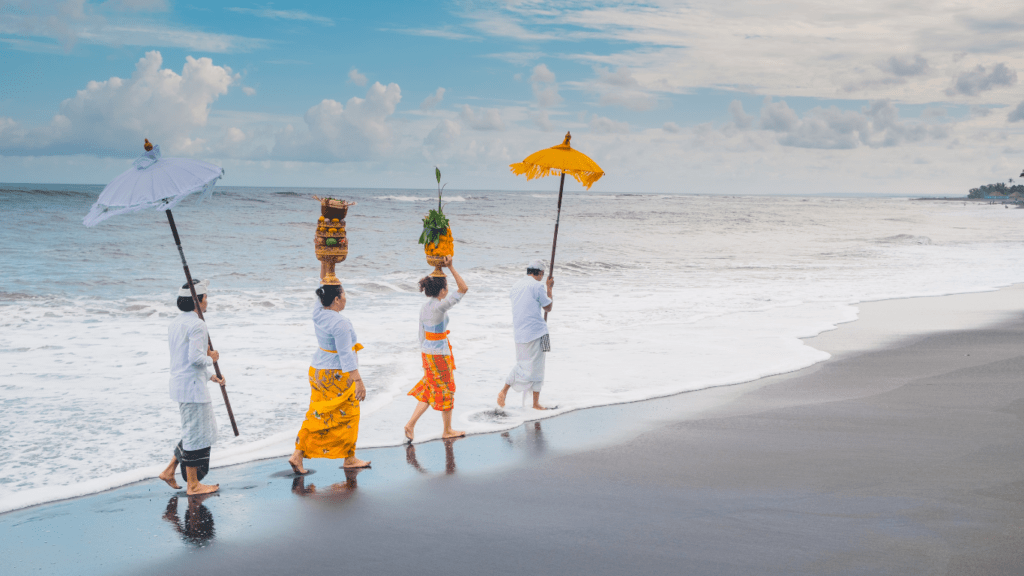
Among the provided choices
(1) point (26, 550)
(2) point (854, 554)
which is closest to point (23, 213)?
(1) point (26, 550)

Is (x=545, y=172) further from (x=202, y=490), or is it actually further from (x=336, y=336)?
(x=202, y=490)

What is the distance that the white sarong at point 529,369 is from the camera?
7.02m

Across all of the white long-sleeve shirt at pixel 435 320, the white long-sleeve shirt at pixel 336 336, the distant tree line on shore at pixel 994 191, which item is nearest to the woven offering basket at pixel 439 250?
the white long-sleeve shirt at pixel 435 320

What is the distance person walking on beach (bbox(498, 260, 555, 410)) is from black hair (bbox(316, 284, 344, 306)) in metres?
2.28

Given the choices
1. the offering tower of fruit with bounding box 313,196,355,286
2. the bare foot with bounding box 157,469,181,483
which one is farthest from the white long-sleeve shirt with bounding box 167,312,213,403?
the offering tower of fruit with bounding box 313,196,355,286

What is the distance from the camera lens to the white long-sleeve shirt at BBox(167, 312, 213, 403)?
4.72 m

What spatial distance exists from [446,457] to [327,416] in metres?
1.02

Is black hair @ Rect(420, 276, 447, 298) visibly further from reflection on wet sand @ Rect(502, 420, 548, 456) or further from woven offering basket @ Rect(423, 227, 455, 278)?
reflection on wet sand @ Rect(502, 420, 548, 456)

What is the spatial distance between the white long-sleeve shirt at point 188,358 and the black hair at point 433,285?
180 cm

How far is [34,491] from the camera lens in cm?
503

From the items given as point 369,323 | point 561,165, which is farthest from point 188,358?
point 369,323

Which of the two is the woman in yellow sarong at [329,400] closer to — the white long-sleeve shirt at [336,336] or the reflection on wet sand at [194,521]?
the white long-sleeve shirt at [336,336]

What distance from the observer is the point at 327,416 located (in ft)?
17.3

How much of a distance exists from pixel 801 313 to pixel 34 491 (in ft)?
39.6
